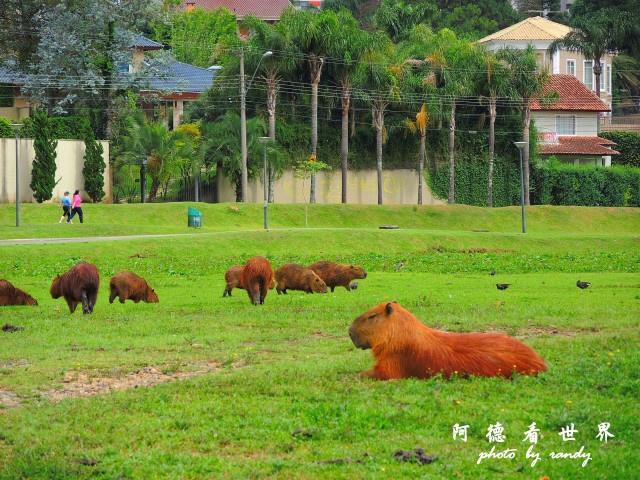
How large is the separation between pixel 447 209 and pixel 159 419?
1854 inches

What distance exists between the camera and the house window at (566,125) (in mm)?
75637

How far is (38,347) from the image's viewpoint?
13.1 meters

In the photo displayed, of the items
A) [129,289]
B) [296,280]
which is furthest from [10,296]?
[296,280]

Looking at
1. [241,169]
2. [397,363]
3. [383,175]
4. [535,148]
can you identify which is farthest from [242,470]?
[535,148]

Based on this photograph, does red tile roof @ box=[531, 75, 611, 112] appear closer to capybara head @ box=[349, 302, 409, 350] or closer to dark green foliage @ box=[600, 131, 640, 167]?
dark green foliage @ box=[600, 131, 640, 167]

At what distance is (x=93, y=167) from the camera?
49.8 meters

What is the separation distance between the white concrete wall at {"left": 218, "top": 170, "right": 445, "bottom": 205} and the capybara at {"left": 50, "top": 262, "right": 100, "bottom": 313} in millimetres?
40534

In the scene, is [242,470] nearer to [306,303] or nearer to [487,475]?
[487,475]

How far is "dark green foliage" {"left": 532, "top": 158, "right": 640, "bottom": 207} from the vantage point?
217 ft

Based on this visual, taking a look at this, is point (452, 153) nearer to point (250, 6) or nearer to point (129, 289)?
point (129, 289)

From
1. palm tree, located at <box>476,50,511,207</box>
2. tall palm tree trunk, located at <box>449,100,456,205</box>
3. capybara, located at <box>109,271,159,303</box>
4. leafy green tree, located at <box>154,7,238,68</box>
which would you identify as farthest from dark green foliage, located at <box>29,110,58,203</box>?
leafy green tree, located at <box>154,7,238,68</box>

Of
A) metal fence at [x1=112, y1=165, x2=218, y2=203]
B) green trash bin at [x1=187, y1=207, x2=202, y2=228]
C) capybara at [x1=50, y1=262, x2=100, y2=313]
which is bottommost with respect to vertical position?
capybara at [x1=50, y1=262, x2=100, y2=313]

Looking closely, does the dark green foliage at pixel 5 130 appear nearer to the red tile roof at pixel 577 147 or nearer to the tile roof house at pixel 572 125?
the red tile roof at pixel 577 147

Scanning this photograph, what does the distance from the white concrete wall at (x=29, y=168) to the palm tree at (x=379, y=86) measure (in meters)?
14.9
